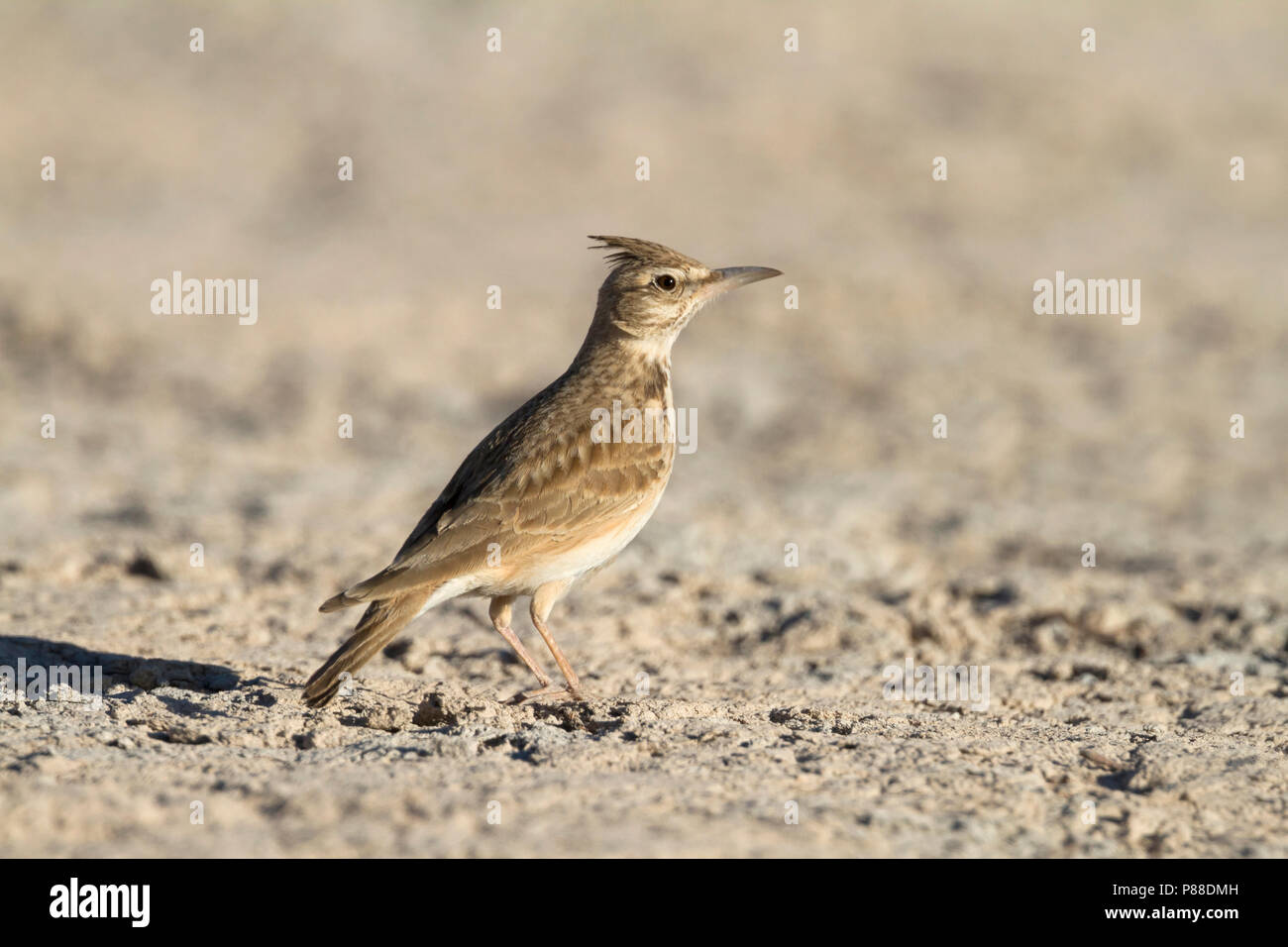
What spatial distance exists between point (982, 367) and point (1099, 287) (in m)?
2.90

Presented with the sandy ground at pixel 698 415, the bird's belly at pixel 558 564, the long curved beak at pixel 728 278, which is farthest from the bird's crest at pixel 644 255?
the sandy ground at pixel 698 415

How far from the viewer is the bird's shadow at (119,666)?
19.1 ft

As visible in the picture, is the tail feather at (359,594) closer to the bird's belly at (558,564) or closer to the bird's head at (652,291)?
the bird's belly at (558,564)

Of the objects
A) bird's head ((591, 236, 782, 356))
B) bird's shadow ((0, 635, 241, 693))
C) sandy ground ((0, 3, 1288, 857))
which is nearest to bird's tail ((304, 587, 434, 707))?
sandy ground ((0, 3, 1288, 857))

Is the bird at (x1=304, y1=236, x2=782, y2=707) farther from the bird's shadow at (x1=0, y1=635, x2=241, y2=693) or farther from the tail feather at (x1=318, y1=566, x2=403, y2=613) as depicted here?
the bird's shadow at (x1=0, y1=635, x2=241, y2=693)

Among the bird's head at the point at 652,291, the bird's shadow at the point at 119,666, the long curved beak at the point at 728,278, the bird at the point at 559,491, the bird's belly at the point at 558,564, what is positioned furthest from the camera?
the long curved beak at the point at 728,278

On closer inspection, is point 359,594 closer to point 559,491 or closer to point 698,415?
point 559,491

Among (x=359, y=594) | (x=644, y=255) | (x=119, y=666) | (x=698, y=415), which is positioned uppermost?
(x=644, y=255)

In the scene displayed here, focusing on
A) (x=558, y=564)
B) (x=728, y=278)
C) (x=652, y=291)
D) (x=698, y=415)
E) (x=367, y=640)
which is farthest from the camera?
(x=698, y=415)

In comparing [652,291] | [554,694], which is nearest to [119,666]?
[554,694]

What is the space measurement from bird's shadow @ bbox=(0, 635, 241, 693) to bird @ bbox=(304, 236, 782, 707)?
71cm

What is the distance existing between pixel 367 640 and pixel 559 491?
1062 mm

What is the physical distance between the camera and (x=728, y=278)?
667 cm

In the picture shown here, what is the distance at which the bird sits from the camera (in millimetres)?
5414
